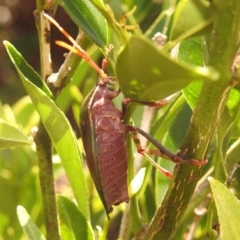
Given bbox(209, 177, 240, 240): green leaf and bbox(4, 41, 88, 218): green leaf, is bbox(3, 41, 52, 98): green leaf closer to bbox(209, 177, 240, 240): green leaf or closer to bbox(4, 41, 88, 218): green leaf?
bbox(4, 41, 88, 218): green leaf

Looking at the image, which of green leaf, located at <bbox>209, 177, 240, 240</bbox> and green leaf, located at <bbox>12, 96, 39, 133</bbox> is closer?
green leaf, located at <bbox>209, 177, 240, 240</bbox>

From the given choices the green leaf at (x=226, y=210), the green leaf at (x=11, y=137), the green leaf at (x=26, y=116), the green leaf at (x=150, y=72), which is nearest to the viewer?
the green leaf at (x=150, y=72)

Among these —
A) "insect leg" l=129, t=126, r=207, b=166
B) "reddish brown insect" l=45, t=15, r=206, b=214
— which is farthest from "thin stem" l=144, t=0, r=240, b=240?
"reddish brown insect" l=45, t=15, r=206, b=214

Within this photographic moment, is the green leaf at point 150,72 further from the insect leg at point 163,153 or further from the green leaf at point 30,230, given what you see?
the green leaf at point 30,230

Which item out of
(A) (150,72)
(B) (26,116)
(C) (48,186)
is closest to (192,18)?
(A) (150,72)

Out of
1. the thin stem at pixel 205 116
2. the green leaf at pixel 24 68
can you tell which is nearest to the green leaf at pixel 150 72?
the thin stem at pixel 205 116

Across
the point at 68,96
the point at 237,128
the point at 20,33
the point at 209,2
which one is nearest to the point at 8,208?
the point at 68,96

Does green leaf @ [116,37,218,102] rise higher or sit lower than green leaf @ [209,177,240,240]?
higher

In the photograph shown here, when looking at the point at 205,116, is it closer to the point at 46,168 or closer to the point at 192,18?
the point at 192,18


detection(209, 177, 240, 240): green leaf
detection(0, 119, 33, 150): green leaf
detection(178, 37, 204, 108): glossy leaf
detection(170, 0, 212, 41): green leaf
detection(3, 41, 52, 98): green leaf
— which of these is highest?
detection(3, 41, 52, 98): green leaf
